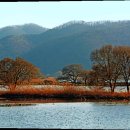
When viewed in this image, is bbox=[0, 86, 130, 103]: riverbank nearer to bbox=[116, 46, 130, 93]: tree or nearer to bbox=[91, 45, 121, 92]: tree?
bbox=[91, 45, 121, 92]: tree

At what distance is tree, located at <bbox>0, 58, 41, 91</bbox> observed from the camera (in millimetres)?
36375

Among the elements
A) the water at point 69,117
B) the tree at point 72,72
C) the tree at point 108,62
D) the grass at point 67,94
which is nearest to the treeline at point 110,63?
the tree at point 108,62

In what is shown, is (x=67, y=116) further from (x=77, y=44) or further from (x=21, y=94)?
(x=77, y=44)

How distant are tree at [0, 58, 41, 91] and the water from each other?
9055 millimetres

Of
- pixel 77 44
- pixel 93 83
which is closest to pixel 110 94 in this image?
pixel 93 83

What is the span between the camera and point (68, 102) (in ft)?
94.9

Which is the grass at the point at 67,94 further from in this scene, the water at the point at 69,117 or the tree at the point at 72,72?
the tree at the point at 72,72

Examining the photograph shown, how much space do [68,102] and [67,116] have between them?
8.74 m

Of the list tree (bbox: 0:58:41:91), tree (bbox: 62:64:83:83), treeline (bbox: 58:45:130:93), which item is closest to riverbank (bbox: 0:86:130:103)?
treeline (bbox: 58:45:130:93)

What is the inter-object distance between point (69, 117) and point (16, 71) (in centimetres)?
1750

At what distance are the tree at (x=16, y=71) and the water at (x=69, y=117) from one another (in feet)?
29.7

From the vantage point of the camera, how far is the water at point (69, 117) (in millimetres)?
16156

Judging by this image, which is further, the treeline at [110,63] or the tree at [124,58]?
the tree at [124,58]

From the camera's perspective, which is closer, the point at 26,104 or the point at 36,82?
the point at 26,104
